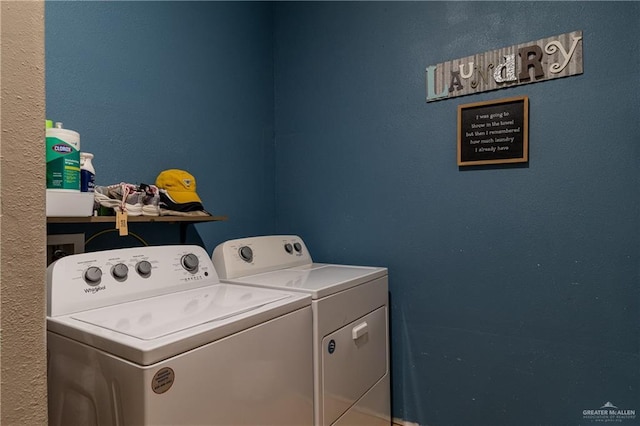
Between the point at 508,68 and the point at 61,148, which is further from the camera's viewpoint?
the point at 508,68

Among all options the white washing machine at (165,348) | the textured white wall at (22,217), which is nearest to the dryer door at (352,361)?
the white washing machine at (165,348)

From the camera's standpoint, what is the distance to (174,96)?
1.65 meters

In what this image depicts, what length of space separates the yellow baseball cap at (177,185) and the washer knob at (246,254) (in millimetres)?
275

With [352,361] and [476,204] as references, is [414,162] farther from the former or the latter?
[352,361]

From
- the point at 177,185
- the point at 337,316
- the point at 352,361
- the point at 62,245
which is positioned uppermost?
the point at 177,185

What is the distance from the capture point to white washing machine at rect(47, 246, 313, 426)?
77cm

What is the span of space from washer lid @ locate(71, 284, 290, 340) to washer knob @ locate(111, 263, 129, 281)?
88mm

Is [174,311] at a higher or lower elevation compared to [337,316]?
higher

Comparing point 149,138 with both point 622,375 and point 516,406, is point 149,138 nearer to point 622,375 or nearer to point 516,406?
point 516,406

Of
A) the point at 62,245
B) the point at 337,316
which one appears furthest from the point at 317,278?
the point at 62,245

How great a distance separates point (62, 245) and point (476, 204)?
161cm

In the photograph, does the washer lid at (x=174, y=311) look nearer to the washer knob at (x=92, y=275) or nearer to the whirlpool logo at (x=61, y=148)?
the washer knob at (x=92, y=275)


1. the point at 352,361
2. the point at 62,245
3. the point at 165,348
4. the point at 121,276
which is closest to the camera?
the point at 165,348

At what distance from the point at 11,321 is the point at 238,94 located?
1617mm
